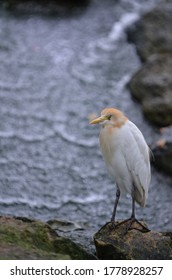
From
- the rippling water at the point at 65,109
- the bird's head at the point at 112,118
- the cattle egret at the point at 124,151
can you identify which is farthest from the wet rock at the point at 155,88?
the bird's head at the point at 112,118

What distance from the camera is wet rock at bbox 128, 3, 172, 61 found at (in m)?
9.88

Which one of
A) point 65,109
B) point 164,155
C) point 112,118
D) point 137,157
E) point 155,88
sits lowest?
point 65,109

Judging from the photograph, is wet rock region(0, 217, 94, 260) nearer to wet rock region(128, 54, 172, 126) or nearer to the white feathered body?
the white feathered body

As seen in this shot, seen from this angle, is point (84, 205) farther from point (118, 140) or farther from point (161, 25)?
point (161, 25)

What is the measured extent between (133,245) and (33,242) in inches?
33.1

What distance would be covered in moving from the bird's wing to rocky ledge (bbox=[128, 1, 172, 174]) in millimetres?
2515

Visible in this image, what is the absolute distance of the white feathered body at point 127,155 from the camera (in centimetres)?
475

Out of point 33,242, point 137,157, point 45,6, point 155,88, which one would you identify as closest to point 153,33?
point 155,88

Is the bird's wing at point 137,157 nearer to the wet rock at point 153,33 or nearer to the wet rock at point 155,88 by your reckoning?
the wet rock at point 155,88

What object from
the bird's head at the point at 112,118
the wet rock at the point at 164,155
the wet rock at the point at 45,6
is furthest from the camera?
the wet rock at the point at 45,6

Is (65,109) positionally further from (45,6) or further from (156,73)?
(45,6)

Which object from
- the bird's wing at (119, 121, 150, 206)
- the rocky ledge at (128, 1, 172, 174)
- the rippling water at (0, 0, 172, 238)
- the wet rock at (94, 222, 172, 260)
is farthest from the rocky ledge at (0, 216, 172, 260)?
the rocky ledge at (128, 1, 172, 174)

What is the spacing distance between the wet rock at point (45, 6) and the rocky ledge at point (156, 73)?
4.82 ft

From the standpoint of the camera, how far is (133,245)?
482 cm
